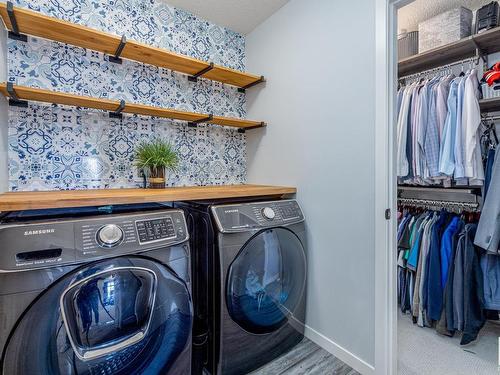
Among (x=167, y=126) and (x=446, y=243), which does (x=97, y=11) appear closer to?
(x=167, y=126)

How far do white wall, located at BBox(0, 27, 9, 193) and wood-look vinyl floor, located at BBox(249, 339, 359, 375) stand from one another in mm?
1667

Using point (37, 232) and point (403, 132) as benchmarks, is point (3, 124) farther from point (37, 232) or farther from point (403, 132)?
point (403, 132)

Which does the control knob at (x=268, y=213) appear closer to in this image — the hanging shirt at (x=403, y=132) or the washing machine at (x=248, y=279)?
the washing machine at (x=248, y=279)

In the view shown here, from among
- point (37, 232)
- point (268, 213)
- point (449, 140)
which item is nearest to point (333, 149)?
point (268, 213)

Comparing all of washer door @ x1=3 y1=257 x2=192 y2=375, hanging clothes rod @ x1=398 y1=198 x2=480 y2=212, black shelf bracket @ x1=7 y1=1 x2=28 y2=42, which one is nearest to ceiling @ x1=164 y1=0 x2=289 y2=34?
black shelf bracket @ x1=7 y1=1 x2=28 y2=42

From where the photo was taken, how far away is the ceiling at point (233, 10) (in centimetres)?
185

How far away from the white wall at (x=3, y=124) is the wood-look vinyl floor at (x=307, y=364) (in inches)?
65.6

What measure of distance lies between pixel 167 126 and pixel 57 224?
116cm

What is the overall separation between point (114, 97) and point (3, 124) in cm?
61

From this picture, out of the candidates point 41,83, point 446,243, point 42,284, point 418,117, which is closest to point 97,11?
point 41,83

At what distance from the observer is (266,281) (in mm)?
1486

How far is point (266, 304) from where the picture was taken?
148 centimetres

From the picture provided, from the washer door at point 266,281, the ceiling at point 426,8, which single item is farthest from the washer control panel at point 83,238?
the ceiling at point 426,8

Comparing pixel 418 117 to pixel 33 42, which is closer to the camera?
pixel 33 42
